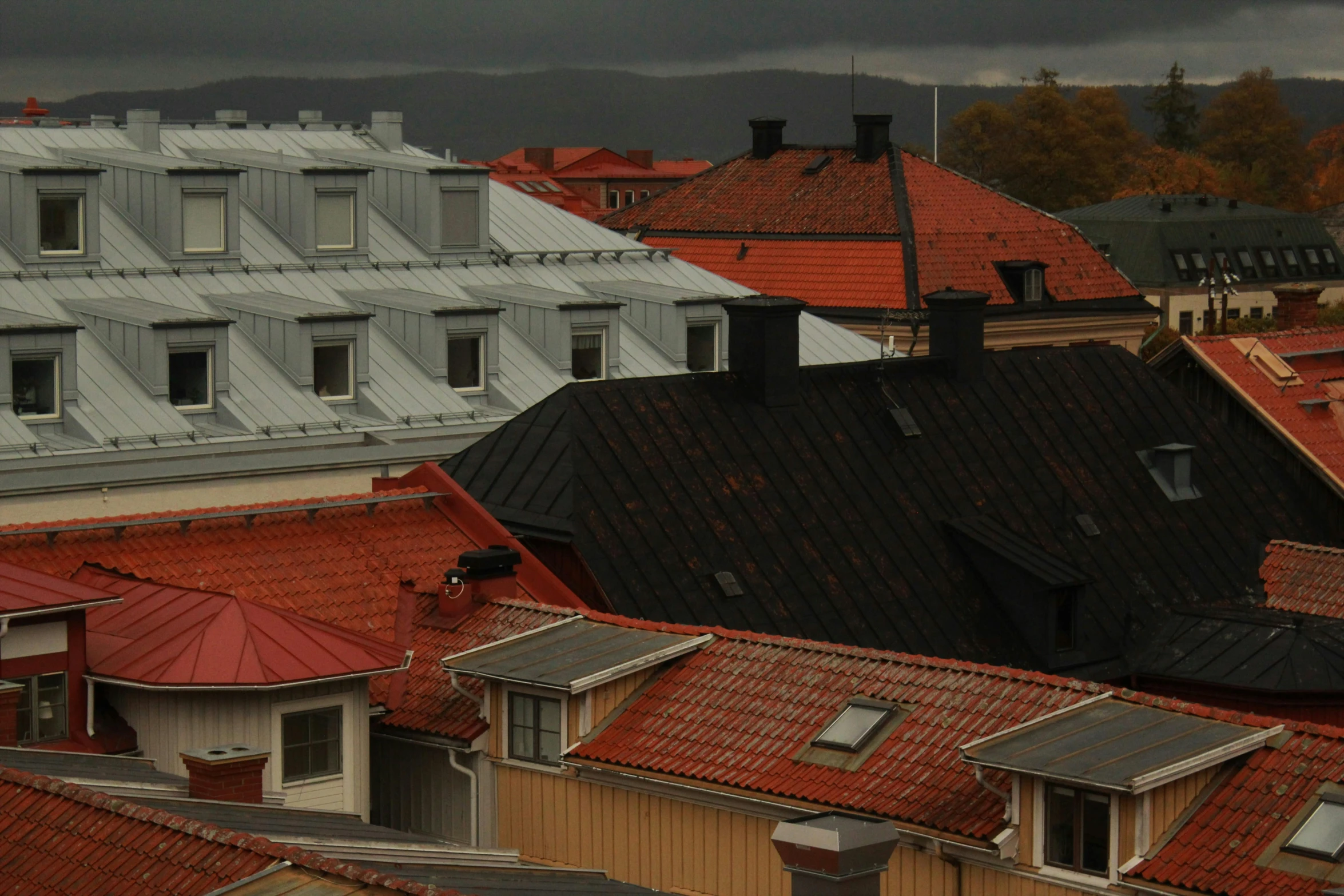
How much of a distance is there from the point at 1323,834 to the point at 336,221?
1571 inches

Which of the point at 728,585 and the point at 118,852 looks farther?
the point at 728,585

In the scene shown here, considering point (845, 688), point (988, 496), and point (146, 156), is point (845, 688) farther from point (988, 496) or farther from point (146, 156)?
point (146, 156)

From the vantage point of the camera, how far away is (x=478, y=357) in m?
54.6

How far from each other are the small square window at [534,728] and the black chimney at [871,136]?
47.6 metres

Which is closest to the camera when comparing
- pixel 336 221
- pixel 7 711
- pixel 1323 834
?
pixel 1323 834

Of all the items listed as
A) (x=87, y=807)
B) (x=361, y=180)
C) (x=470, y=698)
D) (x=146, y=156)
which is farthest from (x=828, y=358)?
(x=87, y=807)

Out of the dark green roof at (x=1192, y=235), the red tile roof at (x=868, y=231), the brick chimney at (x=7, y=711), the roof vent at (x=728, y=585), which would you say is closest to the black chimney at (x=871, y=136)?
the red tile roof at (x=868, y=231)

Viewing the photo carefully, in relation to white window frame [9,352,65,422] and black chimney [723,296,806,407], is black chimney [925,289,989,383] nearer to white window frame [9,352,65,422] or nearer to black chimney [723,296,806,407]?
black chimney [723,296,806,407]

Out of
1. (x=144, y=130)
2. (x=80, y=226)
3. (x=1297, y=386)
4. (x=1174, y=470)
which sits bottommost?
(x=1174, y=470)

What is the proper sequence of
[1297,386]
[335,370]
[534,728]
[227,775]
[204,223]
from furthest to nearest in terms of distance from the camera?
[204,223], [335,370], [1297,386], [534,728], [227,775]

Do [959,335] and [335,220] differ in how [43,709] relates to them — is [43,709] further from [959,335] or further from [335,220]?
[335,220]

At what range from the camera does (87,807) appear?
65.5 feet

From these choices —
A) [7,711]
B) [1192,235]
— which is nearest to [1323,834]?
[7,711]

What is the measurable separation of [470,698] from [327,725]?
1.82 m
